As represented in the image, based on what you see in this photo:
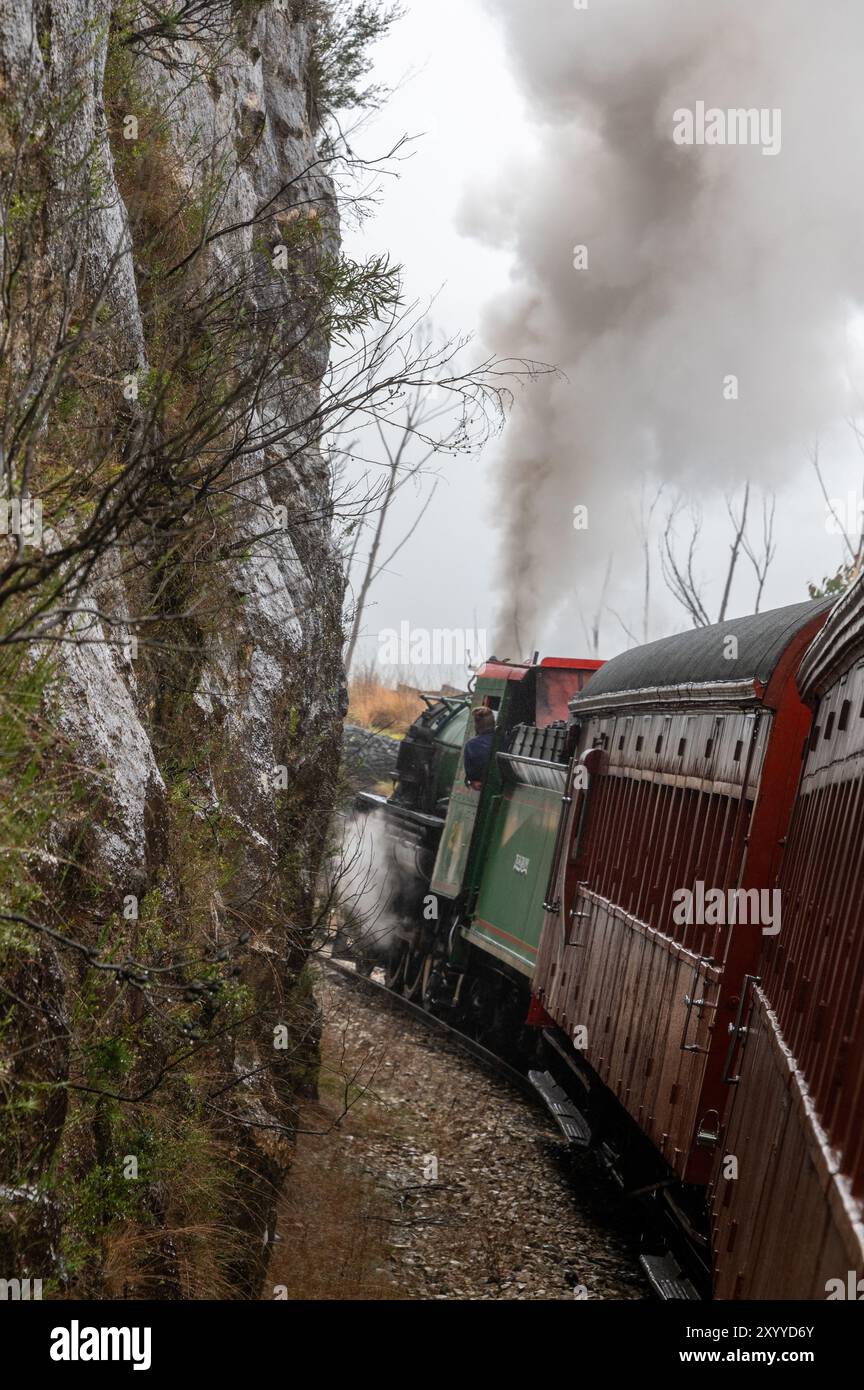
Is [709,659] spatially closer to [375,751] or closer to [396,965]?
[396,965]

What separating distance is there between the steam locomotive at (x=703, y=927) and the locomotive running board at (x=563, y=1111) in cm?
3

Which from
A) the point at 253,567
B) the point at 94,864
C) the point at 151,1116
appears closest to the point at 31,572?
the point at 94,864

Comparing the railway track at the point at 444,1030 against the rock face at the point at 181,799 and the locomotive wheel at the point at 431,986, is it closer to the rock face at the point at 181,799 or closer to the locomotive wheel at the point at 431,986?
the locomotive wheel at the point at 431,986

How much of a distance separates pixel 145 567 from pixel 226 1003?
222cm

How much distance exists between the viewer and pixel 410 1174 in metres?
9.20

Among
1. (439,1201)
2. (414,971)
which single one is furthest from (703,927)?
(414,971)

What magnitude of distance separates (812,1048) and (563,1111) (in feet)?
20.7

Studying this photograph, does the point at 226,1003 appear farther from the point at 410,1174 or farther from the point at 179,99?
the point at 179,99

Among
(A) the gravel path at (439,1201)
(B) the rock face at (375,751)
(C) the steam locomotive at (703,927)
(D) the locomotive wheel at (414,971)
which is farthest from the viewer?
(B) the rock face at (375,751)

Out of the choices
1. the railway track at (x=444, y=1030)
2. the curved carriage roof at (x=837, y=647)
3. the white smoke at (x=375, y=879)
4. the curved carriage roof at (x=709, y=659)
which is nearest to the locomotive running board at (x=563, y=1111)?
the railway track at (x=444, y=1030)

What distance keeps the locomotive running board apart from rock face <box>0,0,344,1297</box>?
2026 mm

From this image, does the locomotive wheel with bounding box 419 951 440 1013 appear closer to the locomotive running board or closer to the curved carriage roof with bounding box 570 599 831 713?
the locomotive running board

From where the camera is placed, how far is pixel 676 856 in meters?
7.00

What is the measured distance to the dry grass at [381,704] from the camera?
34531 mm
